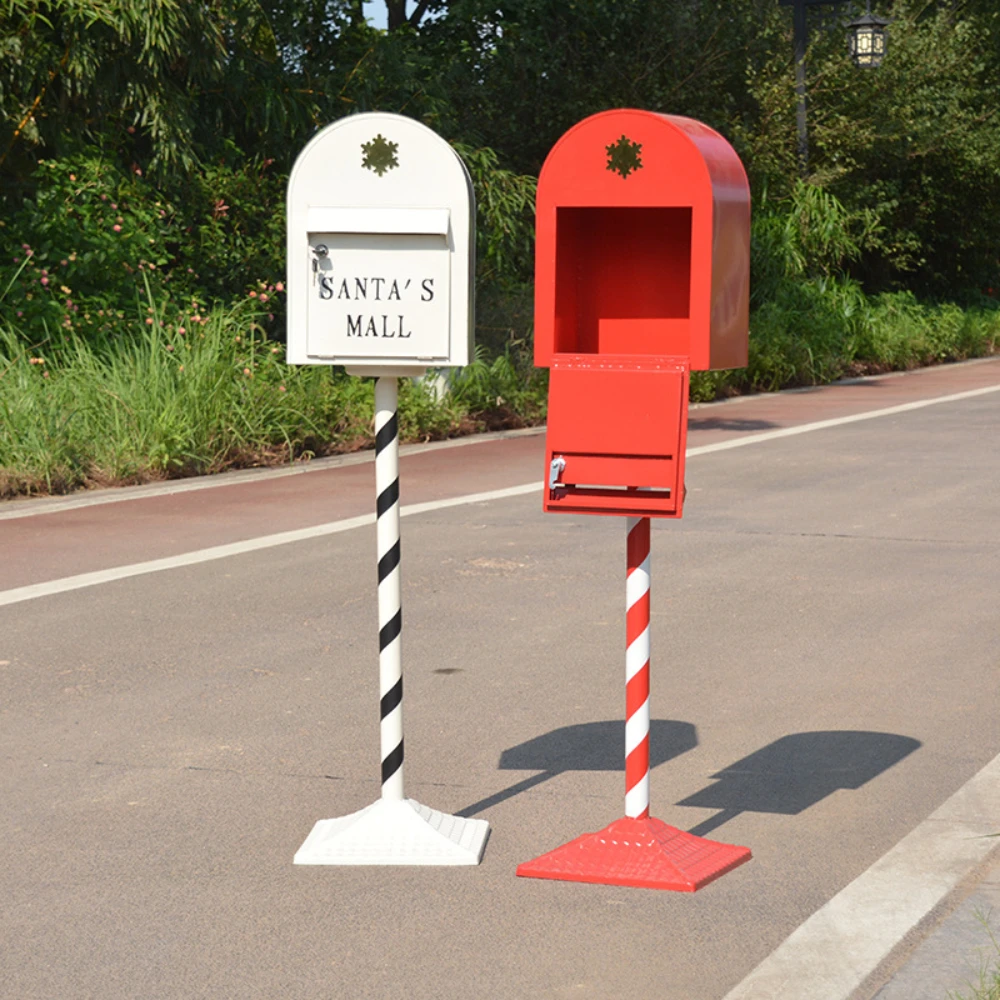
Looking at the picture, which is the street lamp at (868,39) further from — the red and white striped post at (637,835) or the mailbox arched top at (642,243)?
the red and white striped post at (637,835)

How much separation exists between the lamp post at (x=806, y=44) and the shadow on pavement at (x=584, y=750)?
19533mm

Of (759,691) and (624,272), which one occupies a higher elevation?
(624,272)

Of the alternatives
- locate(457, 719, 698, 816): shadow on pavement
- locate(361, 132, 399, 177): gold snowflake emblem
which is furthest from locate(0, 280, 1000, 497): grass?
locate(361, 132, 399, 177): gold snowflake emblem

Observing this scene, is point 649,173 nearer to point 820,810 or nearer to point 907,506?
point 820,810

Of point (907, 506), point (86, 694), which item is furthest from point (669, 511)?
point (907, 506)

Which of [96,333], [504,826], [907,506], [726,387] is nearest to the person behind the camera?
[504,826]

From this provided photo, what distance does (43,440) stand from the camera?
12789 mm

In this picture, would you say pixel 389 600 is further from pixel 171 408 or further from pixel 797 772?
pixel 171 408

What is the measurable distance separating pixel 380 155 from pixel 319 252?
13.4 inches

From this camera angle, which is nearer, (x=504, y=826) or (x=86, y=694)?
(x=504, y=826)

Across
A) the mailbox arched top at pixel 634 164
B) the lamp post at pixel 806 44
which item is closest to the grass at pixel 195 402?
the lamp post at pixel 806 44

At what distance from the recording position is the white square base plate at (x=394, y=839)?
4941 mm

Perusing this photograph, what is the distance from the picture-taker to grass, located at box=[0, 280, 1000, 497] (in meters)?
13.0

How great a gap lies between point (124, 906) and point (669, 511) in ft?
6.08
